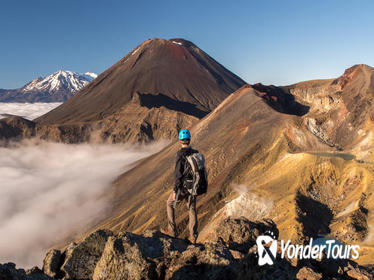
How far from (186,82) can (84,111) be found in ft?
163

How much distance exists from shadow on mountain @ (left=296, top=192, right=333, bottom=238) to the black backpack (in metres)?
10.2

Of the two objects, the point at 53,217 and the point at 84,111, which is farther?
the point at 84,111

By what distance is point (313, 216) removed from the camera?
54.4ft

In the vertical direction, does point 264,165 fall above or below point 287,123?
below

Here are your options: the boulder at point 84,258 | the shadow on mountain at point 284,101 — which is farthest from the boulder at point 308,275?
the shadow on mountain at point 284,101

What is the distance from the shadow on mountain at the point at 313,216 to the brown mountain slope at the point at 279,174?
0.20 feet

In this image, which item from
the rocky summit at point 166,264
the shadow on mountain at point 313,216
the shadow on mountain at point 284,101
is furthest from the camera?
the shadow on mountain at point 284,101

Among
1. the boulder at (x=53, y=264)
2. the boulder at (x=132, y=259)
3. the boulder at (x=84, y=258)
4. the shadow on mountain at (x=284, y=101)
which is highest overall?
the shadow on mountain at (x=284, y=101)

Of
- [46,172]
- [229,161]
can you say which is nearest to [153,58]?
[46,172]

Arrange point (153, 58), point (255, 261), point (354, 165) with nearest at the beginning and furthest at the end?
point (255, 261), point (354, 165), point (153, 58)

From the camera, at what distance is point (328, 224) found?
16.1m

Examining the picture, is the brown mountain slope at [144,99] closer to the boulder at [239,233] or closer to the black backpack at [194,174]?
the boulder at [239,233]

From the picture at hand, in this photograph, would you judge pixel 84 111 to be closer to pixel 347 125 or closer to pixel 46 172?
pixel 46 172

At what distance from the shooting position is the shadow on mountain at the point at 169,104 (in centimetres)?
10988
